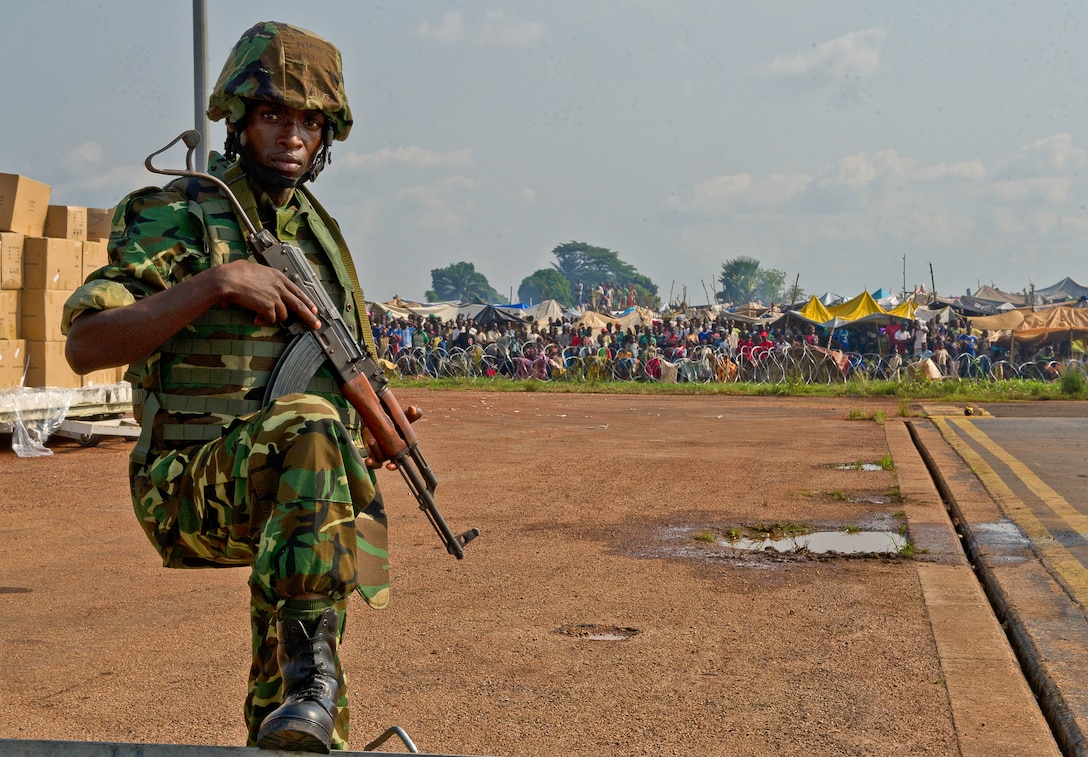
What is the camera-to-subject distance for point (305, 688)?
2238 mm

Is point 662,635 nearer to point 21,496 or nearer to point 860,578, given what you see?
point 860,578

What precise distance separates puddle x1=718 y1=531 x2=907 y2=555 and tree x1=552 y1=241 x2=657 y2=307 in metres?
145

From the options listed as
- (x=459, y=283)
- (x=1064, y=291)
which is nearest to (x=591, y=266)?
(x=459, y=283)

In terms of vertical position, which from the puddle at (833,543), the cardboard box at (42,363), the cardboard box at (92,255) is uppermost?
the cardboard box at (92,255)

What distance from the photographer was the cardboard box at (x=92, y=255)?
11453 mm

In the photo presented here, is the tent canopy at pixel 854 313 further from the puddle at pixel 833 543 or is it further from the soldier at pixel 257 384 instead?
the soldier at pixel 257 384

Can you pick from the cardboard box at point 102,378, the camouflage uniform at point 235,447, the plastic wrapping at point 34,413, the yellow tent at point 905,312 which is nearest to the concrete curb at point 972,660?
the camouflage uniform at point 235,447

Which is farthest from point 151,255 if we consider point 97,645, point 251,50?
point 97,645

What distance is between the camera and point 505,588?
5320mm

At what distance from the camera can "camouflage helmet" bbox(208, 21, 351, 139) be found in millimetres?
2689

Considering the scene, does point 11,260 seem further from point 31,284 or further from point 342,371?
point 342,371

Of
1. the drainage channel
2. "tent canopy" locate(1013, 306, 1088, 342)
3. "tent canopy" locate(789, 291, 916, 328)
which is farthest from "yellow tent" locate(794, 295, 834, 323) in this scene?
the drainage channel

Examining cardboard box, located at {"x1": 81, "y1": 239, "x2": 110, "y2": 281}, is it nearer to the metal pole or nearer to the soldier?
the metal pole

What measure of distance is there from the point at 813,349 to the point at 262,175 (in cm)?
2436
